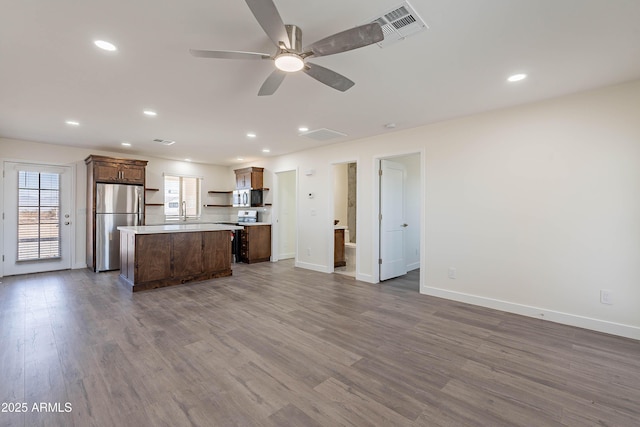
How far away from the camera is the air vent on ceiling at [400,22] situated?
1.84 m

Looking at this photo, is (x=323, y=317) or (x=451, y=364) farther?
(x=323, y=317)

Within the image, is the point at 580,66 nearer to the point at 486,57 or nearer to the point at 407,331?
the point at 486,57

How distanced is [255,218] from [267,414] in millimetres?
5720

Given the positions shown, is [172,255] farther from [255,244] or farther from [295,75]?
[295,75]

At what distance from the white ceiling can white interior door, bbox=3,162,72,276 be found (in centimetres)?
159

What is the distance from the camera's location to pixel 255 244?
22.4 feet

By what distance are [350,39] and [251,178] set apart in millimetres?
5705

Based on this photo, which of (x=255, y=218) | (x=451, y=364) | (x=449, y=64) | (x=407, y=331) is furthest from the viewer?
(x=255, y=218)

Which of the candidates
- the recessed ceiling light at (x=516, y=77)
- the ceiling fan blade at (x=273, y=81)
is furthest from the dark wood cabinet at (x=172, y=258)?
the recessed ceiling light at (x=516, y=77)

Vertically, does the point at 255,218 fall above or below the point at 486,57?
below

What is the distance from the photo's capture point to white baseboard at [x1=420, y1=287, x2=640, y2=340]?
9.46ft

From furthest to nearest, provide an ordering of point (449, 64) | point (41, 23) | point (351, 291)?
1. point (351, 291)
2. point (449, 64)
3. point (41, 23)

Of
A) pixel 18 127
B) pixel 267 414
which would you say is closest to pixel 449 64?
pixel 267 414

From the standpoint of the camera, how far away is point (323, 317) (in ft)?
11.0
